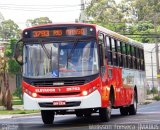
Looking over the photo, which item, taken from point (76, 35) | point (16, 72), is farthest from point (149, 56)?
point (76, 35)

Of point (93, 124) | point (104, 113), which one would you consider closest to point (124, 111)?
point (104, 113)

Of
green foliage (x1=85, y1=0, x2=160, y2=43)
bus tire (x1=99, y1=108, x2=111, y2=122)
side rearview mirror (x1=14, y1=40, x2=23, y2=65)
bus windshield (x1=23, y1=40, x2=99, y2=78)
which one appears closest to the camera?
bus windshield (x1=23, y1=40, x2=99, y2=78)

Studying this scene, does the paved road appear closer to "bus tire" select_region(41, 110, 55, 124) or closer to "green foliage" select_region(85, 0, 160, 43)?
"bus tire" select_region(41, 110, 55, 124)

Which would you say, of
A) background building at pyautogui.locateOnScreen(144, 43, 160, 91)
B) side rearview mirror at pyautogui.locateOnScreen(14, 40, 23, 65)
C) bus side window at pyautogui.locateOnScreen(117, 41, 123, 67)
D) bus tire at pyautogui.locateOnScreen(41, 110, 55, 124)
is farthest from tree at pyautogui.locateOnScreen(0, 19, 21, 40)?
side rearview mirror at pyautogui.locateOnScreen(14, 40, 23, 65)

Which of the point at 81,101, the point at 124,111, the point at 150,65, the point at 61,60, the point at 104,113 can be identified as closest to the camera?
the point at 81,101

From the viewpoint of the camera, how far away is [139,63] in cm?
3130

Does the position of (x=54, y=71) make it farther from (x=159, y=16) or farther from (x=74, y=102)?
(x=159, y=16)

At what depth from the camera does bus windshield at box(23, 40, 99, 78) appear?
2108 centimetres

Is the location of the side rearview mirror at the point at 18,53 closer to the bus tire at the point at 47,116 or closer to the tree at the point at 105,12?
the bus tire at the point at 47,116

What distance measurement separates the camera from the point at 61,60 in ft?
69.8

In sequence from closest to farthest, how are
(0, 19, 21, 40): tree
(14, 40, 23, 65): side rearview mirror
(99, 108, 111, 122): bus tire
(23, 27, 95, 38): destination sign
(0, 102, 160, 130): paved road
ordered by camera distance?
(0, 102, 160, 130): paved road
(23, 27, 95, 38): destination sign
(14, 40, 23, 65): side rearview mirror
(99, 108, 111, 122): bus tire
(0, 19, 21, 40): tree

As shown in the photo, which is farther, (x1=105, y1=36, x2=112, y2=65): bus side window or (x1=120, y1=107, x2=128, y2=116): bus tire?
(x1=120, y1=107, x2=128, y2=116): bus tire

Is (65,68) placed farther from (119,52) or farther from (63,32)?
(119,52)

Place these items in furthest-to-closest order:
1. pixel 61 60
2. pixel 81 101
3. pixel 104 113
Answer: pixel 104 113, pixel 61 60, pixel 81 101
